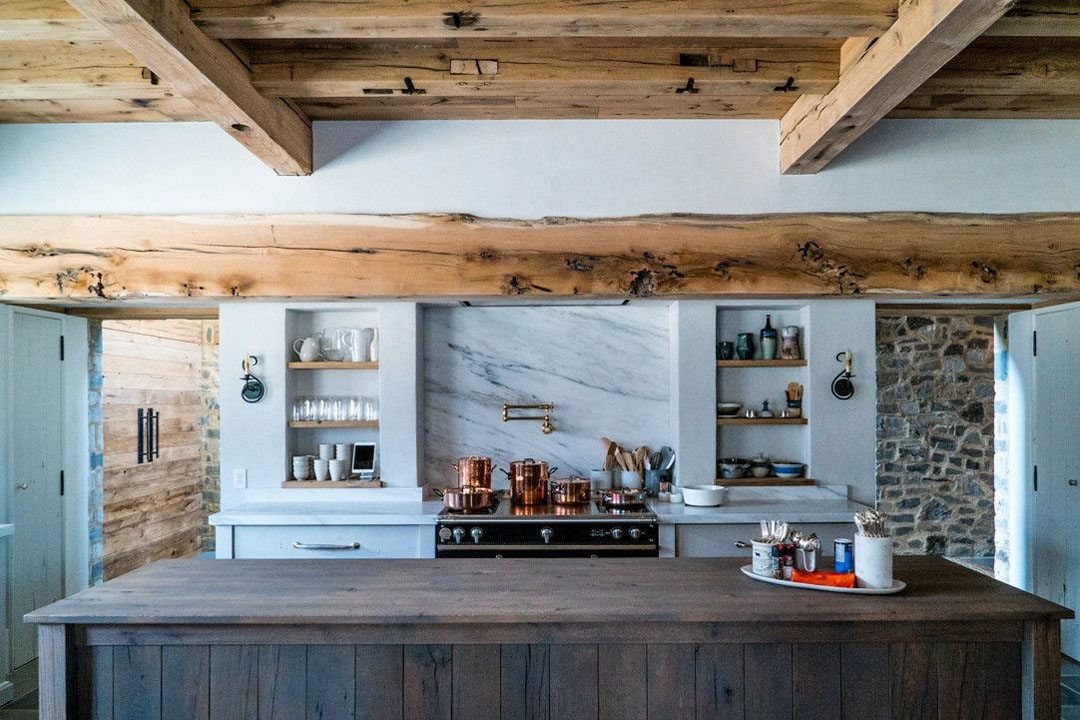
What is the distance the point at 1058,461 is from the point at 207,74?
4871mm

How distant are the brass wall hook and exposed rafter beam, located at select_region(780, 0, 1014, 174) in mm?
2068

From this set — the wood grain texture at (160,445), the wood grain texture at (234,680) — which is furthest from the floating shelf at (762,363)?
the wood grain texture at (160,445)

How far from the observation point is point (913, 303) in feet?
15.7

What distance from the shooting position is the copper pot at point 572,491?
14.5 feet

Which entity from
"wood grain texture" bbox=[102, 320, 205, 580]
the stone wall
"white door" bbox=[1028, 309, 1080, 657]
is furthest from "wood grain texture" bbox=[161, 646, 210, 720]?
the stone wall

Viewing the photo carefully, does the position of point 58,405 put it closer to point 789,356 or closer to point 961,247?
point 789,356

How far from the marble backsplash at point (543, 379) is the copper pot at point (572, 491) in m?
0.54

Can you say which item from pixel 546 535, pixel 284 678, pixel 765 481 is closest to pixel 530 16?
pixel 284 678

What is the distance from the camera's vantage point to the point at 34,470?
4.46m

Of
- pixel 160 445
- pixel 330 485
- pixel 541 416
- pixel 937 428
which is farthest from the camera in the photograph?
pixel 937 428

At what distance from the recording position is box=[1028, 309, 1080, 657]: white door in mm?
4371

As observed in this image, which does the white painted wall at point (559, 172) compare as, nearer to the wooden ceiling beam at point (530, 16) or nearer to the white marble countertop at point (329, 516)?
the wooden ceiling beam at point (530, 16)

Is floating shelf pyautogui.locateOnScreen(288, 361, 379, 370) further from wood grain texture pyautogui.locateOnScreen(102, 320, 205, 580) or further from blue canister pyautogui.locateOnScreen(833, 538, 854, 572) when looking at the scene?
blue canister pyautogui.locateOnScreen(833, 538, 854, 572)

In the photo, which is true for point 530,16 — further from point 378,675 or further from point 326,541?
point 326,541
